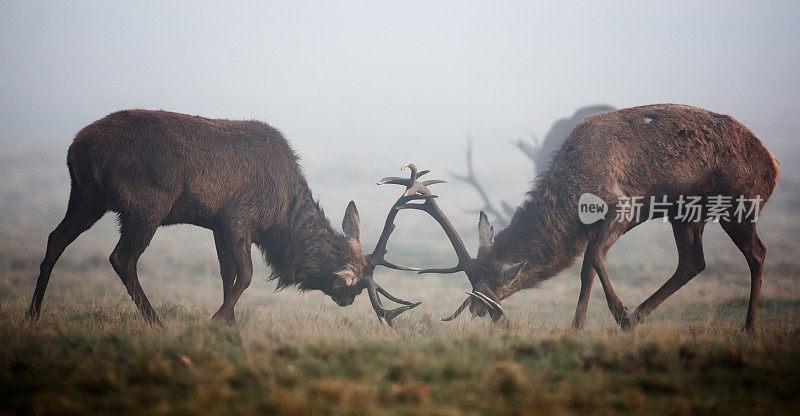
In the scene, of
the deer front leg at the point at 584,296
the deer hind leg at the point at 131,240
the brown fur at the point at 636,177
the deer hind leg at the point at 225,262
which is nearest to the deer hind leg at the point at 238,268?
the deer hind leg at the point at 225,262

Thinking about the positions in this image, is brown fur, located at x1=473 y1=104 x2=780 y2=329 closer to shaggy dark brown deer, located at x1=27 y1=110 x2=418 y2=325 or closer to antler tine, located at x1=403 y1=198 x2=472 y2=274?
antler tine, located at x1=403 y1=198 x2=472 y2=274

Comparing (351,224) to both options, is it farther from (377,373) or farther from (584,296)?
(377,373)

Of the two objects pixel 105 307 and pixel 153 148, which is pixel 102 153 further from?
pixel 105 307

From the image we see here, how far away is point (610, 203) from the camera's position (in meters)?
7.41

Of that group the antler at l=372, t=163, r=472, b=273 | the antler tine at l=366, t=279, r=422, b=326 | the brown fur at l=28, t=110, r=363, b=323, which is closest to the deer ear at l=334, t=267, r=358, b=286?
the brown fur at l=28, t=110, r=363, b=323

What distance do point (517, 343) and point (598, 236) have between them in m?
2.46

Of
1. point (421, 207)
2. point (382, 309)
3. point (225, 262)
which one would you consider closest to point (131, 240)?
point (225, 262)

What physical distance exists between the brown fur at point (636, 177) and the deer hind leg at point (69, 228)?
5.45m

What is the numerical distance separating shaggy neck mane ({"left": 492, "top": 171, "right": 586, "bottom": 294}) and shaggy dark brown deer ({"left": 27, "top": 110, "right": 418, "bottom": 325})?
6.20 ft

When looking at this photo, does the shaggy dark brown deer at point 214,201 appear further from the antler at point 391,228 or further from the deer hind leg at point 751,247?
the deer hind leg at point 751,247

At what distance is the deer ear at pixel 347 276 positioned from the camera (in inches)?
326

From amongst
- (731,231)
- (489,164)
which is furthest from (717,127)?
(489,164)

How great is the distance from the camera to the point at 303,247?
8.52m

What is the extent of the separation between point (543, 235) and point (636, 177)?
4.63ft
